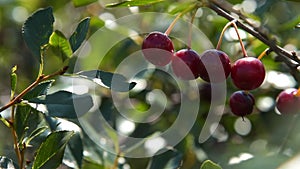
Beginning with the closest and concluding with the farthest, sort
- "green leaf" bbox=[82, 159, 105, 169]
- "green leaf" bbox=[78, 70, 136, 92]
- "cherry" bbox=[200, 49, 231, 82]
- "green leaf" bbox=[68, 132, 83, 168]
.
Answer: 1. "green leaf" bbox=[78, 70, 136, 92]
2. "cherry" bbox=[200, 49, 231, 82]
3. "green leaf" bbox=[68, 132, 83, 168]
4. "green leaf" bbox=[82, 159, 105, 169]

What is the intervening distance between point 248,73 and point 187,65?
132mm

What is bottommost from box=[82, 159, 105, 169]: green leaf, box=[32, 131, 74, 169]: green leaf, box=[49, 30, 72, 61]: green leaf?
box=[82, 159, 105, 169]: green leaf

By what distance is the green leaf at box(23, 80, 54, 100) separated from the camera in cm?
112

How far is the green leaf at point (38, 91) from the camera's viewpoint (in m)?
1.12

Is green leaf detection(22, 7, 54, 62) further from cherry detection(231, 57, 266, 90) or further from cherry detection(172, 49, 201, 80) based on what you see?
cherry detection(231, 57, 266, 90)

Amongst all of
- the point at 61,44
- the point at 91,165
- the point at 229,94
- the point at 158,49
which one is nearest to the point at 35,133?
the point at 61,44

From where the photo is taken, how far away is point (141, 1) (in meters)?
1.29

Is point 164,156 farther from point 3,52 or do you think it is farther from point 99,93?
point 3,52

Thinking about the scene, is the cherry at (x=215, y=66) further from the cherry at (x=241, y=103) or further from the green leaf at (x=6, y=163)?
the green leaf at (x=6, y=163)

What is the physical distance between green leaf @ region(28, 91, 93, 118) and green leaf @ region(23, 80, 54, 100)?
1 cm

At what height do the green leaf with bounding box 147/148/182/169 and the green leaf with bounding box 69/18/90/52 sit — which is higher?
the green leaf with bounding box 69/18/90/52

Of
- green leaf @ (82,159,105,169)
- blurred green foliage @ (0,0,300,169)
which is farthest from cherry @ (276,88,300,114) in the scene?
green leaf @ (82,159,105,169)

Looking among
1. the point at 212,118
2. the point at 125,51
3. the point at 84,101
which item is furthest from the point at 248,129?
the point at 84,101

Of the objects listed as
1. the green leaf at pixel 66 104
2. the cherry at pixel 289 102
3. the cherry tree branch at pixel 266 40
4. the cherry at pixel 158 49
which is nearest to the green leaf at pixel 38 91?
the green leaf at pixel 66 104
